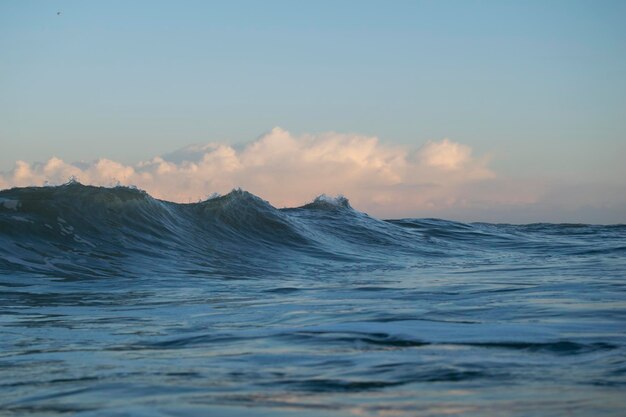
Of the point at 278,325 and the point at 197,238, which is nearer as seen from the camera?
the point at 278,325

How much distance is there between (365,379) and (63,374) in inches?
53.5

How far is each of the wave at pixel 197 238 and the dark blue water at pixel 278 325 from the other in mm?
57

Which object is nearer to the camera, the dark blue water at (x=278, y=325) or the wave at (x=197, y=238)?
the dark blue water at (x=278, y=325)

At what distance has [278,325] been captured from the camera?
5.18 meters

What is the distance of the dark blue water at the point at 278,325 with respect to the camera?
3.10 metres

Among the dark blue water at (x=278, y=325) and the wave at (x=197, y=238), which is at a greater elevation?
the wave at (x=197, y=238)

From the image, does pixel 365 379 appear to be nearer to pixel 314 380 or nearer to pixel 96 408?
pixel 314 380

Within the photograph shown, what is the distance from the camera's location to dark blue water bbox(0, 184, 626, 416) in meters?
3.10

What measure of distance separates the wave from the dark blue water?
0.19 feet

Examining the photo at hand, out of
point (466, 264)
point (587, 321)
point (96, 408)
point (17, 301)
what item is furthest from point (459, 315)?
point (466, 264)

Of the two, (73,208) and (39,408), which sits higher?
(73,208)

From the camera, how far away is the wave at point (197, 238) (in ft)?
34.6

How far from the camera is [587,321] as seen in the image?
497cm

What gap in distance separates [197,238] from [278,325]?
27.1 ft
